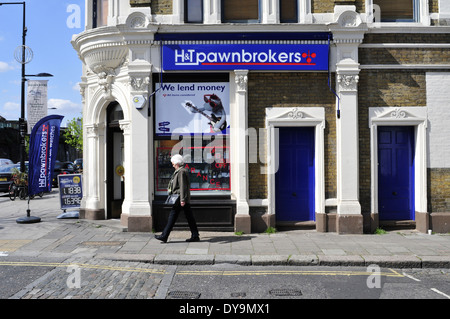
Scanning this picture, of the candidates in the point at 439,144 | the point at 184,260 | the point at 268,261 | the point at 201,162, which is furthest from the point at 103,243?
the point at 439,144

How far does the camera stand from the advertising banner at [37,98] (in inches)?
573

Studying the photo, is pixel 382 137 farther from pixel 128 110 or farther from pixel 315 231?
pixel 128 110

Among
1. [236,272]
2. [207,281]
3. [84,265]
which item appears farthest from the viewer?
[84,265]

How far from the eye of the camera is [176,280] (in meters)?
5.84

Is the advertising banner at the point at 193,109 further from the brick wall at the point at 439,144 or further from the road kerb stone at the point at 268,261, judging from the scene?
the brick wall at the point at 439,144

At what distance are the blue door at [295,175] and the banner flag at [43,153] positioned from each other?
19.5ft

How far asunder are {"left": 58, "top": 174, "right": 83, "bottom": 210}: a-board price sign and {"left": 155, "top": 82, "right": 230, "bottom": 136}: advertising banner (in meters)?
3.71

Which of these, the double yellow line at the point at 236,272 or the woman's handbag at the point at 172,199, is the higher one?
the woman's handbag at the point at 172,199

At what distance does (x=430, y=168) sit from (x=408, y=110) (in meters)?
1.42

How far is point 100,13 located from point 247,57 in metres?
3.97

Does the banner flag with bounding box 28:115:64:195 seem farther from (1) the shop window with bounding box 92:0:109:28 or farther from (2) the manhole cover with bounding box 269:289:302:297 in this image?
(2) the manhole cover with bounding box 269:289:302:297

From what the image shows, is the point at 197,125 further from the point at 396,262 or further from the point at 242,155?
the point at 396,262

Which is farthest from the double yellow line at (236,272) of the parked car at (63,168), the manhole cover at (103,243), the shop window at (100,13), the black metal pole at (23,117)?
the parked car at (63,168)

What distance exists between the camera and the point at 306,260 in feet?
22.2
